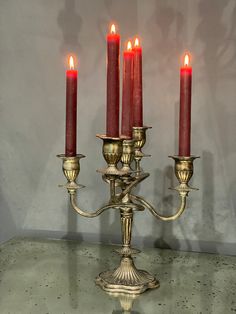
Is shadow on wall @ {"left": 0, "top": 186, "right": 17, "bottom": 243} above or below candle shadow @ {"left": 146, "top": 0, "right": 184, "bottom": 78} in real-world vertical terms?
below

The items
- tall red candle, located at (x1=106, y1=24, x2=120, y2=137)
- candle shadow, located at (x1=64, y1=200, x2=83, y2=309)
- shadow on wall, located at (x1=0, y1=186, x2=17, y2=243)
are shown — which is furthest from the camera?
shadow on wall, located at (x1=0, y1=186, x2=17, y2=243)

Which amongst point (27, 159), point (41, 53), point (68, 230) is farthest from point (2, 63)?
point (68, 230)

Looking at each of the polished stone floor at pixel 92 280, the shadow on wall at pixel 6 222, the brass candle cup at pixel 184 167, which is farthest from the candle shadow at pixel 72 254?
the brass candle cup at pixel 184 167

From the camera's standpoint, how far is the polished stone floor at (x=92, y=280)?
0.79 metres

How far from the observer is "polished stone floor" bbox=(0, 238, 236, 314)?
79 cm

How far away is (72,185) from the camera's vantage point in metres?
0.80

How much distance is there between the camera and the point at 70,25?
1149 millimetres

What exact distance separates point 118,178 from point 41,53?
51 centimetres

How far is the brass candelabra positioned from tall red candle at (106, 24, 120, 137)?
2 cm

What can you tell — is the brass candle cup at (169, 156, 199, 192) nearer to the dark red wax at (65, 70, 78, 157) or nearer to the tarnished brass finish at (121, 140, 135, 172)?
the tarnished brass finish at (121, 140, 135, 172)

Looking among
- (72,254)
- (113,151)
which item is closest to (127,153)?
(113,151)

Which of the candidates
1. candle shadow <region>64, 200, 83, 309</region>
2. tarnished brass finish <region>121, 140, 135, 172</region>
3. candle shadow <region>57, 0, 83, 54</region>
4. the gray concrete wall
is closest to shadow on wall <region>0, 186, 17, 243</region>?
the gray concrete wall

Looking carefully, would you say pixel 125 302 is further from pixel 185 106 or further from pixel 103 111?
pixel 103 111

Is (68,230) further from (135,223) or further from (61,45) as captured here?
(61,45)
